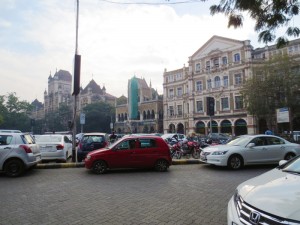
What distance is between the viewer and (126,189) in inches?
297

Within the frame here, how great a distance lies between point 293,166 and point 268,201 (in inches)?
68.2

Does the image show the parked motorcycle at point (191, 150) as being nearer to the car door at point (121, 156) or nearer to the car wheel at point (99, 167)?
the car door at point (121, 156)

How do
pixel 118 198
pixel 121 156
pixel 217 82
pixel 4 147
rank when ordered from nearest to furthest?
pixel 118 198 < pixel 4 147 < pixel 121 156 < pixel 217 82

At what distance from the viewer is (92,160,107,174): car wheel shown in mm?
10336

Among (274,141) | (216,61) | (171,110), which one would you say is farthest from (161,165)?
(171,110)

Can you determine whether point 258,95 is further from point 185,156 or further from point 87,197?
point 87,197

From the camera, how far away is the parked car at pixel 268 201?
2676 mm

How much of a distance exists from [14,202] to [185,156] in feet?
36.2

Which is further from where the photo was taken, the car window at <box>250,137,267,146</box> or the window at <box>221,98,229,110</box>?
the window at <box>221,98,229,110</box>

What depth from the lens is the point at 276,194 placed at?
3.03m

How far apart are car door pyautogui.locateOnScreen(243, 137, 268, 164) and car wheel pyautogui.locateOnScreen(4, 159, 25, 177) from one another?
8.87m

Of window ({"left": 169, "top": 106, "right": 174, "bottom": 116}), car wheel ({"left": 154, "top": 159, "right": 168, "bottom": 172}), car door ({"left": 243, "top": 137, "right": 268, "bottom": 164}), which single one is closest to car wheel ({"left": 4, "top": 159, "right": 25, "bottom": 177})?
car wheel ({"left": 154, "top": 159, "right": 168, "bottom": 172})

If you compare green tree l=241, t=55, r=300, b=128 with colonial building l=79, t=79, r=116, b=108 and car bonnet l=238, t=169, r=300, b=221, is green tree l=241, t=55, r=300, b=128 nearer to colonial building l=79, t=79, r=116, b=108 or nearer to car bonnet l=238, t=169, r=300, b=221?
car bonnet l=238, t=169, r=300, b=221

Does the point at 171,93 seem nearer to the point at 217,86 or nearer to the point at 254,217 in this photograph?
the point at 217,86
